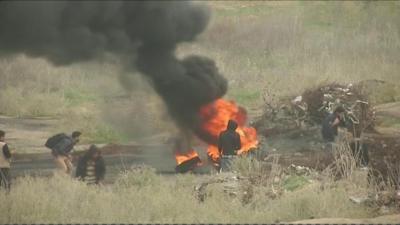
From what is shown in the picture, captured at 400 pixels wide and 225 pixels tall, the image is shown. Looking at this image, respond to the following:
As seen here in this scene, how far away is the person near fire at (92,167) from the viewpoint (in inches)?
718

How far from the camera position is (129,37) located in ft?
61.5

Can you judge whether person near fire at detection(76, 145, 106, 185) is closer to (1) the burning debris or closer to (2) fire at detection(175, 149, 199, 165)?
(1) the burning debris

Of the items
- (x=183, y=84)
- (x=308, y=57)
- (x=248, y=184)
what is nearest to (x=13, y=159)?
(x=183, y=84)

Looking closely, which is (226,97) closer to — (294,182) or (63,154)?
(63,154)

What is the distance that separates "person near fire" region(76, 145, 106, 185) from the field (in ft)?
1.57

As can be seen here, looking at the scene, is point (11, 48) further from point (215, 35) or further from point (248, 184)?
point (215, 35)

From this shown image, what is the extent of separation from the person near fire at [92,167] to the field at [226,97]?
1.57ft

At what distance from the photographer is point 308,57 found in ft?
124

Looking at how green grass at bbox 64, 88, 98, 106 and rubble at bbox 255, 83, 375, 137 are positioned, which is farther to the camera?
green grass at bbox 64, 88, 98, 106

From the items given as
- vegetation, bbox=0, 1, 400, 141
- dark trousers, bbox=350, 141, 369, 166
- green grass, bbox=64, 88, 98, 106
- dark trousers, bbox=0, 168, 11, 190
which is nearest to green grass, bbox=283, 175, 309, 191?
dark trousers, bbox=350, 141, 369, 166

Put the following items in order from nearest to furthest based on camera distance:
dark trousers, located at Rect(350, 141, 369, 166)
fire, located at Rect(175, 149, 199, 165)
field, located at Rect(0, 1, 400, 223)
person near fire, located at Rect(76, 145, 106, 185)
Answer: field, located at Rect(0, 1, 400, 223) → person near fire, located at Rect(76, 145, 106, 185) → dark trousers, located at Rect(350, 141, 369, 166) → fire, located at Rect(175, 149, 199, 165)

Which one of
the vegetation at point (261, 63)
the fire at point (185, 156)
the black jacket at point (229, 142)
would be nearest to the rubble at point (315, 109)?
the vegetation at point (261, 63)

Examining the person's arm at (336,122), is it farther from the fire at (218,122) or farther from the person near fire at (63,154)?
the person near fire at (63,154)

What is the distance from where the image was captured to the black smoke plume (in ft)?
54.4
